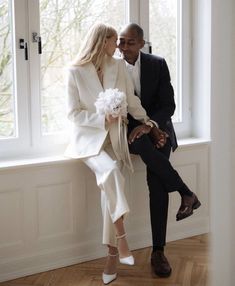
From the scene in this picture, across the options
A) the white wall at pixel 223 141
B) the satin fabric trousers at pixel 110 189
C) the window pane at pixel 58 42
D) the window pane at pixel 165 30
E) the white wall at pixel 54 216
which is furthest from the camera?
the window pane at pixel 165 30

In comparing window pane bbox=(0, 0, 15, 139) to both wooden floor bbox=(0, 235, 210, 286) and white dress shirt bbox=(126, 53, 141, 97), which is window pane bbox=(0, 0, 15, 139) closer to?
white dress shirt bbox=(126, 53, 141, 97)

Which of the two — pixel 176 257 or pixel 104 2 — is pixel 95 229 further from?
pixel 104 2

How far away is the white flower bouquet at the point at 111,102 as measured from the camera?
2799mm

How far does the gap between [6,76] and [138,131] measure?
2.80 feet

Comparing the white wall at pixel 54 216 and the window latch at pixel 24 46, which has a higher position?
the window latch at pixel 24 46

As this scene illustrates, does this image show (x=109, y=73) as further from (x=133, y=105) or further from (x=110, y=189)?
(x=110, y=189)

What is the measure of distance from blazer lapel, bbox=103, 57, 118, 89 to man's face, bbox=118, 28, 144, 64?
7.0 inches

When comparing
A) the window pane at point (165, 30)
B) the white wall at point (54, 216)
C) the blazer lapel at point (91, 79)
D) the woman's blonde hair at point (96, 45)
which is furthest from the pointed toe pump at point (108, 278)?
the window pane at point (165, 30)

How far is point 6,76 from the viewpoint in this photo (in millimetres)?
3025

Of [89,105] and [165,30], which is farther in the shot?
[165,30]

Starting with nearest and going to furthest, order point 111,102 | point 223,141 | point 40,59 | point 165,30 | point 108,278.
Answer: point 223,141
point 111,102
point 108,278
point 40,59
point 165,30

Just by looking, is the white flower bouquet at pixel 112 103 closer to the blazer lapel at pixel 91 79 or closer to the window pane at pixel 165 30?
the blazer lapel at pixel 91 79

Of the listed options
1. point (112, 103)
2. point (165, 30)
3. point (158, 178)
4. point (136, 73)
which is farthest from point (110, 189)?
point (165, 30)

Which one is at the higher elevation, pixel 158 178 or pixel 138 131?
pixel 138 131
